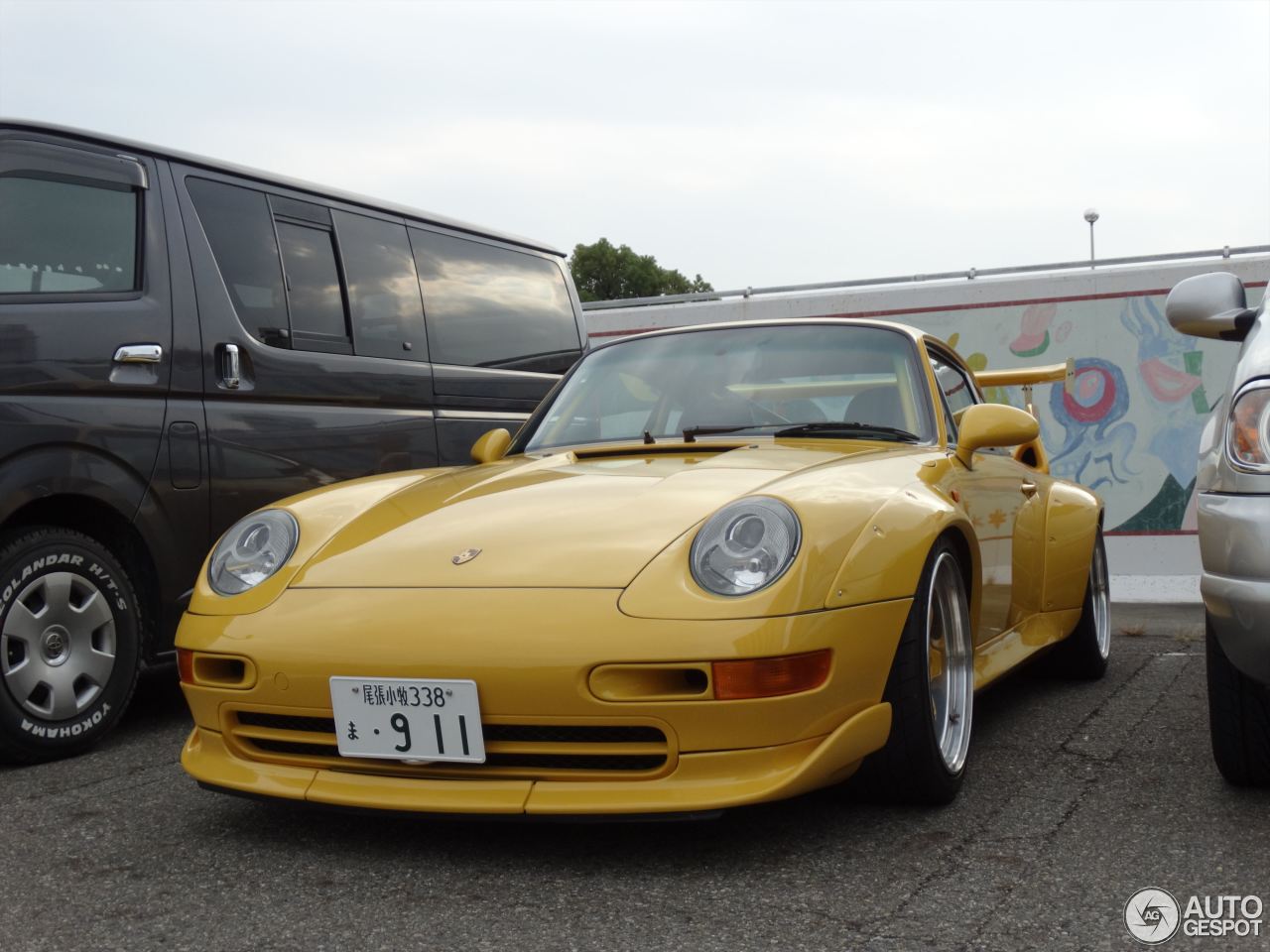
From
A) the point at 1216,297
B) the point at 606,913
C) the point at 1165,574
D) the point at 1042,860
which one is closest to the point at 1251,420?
the point at 1216,297

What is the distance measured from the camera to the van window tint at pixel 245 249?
4.47 metres

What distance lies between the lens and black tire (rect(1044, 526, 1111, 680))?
4824 mm

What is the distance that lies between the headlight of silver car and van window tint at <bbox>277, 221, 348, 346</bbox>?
3125 mm

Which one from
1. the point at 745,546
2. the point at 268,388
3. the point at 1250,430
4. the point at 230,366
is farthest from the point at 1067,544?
the point at 230,366

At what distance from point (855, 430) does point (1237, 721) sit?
4.04ft

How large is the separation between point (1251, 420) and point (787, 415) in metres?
1.35

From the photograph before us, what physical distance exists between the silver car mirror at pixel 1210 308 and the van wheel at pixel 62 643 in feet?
9.94

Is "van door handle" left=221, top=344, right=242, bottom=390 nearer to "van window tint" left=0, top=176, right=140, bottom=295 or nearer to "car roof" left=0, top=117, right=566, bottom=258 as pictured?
"van window tint" left=0, top=176, right=140, bottom=295

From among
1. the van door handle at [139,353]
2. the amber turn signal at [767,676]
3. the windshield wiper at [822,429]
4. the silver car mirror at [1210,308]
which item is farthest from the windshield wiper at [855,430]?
the van door handle at [139,353]

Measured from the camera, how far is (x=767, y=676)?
2.52 m

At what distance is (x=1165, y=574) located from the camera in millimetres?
9266

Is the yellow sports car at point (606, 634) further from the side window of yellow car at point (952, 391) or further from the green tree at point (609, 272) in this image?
the green tree at point (609, 272)

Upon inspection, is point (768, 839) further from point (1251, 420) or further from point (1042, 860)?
point (1251, 420)
